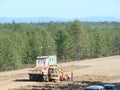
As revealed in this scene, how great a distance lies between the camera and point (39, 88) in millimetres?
40594

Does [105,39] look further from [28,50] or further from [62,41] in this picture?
[28,50]

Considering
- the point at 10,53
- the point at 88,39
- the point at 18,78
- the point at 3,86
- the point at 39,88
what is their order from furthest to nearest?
the point at 88,39, the point at 10,53, the point at 18,78, the point at 3,86, the point at 39,88

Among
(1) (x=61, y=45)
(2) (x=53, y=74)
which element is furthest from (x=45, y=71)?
(1) (x=61, y=45)

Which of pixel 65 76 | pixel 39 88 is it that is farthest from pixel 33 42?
pixel 39 88

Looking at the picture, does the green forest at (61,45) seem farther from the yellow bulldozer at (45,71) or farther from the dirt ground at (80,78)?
the yellow bulldozer at (45,71)

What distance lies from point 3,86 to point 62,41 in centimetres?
5087

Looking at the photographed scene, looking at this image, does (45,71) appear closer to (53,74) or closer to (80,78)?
(53,74)

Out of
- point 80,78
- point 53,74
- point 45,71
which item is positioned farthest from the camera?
point 80,78

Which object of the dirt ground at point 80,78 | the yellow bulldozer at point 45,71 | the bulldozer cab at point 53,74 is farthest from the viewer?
the bulldozer cab at point 53,74

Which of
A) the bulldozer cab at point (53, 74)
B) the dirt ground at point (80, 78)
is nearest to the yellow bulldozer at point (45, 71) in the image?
the bulldozer cab at point (53, 74)

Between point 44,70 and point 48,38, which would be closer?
point 44,70

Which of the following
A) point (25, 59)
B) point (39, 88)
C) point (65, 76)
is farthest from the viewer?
point (25, 59)

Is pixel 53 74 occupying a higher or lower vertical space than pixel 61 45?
higher

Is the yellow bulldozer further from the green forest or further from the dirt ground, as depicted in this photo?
the green forest
